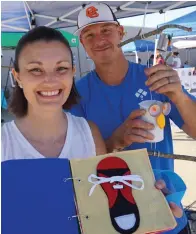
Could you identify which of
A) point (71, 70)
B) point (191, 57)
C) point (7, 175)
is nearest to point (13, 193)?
point (7, 175)

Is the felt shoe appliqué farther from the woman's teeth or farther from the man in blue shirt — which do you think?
the man in blue shirt

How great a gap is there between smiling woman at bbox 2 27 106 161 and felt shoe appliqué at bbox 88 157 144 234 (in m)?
0.22

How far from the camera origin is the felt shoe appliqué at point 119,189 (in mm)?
909

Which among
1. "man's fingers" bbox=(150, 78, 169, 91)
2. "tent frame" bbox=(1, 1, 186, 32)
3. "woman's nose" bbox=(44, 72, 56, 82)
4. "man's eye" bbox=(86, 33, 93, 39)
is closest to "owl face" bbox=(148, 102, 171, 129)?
"man's fingers" bbox=(150, 78, 169, 91)

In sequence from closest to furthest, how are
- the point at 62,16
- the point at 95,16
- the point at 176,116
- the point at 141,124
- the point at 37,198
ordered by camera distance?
the point at 37,198
the point at 141,124
the point at 176,116
the point at 95,16
the point at 62,16

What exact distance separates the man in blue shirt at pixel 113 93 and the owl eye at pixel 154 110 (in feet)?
0.81

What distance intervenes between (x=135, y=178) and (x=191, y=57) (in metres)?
18.3

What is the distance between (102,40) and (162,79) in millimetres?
476

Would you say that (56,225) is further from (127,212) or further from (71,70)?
(71,70)

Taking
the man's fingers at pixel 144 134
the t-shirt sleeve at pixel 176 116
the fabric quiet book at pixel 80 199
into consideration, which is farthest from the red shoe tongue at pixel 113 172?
the t-shirt sleeve at pixel 176 116

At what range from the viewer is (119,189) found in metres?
0.96

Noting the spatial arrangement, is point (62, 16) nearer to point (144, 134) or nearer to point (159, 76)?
point (159, 76)

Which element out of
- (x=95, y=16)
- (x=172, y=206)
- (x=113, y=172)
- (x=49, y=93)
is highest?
(x=95, y=16)

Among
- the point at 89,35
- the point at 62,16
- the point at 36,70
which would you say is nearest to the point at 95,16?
the point at 89,35
